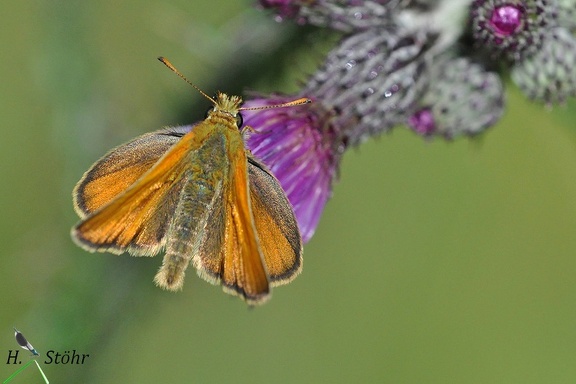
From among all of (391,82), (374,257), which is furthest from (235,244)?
(374,257)

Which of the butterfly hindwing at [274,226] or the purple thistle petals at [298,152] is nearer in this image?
the butterfly hindwing at [274,226]

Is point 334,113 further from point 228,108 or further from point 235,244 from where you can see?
point 235,244

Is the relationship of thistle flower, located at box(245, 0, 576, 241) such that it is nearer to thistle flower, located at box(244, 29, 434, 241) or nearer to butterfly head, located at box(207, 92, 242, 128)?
thistle flower, located at box(244, 29, 434, 241)

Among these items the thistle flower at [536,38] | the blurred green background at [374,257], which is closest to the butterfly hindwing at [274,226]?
the thistle flower at [536,38]

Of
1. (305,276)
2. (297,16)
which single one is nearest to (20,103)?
(305,276)

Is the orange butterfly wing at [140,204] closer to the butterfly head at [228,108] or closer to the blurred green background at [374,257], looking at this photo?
the butterfly head at [228,108]

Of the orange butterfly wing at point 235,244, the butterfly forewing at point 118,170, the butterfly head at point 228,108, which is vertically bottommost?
the orange butterfly wing at point 235,244
